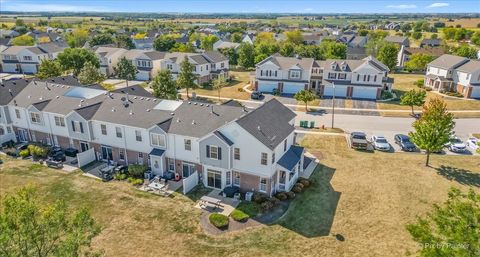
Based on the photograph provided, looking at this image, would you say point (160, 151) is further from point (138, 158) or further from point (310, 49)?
point (310, 49)

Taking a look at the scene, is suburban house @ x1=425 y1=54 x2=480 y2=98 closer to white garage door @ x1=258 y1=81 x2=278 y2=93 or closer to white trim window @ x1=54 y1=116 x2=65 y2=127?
white garage door @ x1=258 y1=81 x2=278 y2=93

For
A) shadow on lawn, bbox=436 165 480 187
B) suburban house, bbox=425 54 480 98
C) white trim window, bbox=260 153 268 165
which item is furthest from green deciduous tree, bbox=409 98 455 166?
suburban house, bbox=425 54 480 98

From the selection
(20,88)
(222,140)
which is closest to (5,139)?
(20,88)

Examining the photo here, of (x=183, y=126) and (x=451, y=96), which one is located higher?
(x=183, y=126)

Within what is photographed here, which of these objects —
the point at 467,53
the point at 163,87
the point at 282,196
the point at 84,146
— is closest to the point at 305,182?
the point at 282,196

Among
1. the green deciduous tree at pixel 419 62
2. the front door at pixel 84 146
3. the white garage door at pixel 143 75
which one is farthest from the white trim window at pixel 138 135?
the green deciduous tree at pixel 419 62

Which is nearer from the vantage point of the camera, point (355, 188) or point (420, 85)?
point (355, 188)

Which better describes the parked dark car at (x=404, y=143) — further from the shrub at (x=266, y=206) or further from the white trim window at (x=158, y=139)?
the white trim window at (x=158, y=139)
